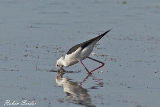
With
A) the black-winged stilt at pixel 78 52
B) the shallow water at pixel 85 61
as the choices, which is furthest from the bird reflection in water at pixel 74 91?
the black-winged stilt at pixel 78 52

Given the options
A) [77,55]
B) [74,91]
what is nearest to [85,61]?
[77,55]

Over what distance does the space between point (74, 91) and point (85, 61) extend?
3.37 meters

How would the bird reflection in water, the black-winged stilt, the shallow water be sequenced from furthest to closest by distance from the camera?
the black-winged stilt
the shallow water
the bird reflection in water

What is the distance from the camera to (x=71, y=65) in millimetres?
12508

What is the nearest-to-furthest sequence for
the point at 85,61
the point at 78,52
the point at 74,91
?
the point at 74,91 → the point at 78,52 → the point at 85,61

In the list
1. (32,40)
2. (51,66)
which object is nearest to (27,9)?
(32,40)

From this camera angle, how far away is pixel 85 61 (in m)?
13.5

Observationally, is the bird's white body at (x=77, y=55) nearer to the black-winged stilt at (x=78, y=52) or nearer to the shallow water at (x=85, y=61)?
the black-winged stilt at (x=78, y=52)

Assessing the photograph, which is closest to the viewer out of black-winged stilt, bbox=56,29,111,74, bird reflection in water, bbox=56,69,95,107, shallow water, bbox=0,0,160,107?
bird reflection in water, bbox=56,69,95,107

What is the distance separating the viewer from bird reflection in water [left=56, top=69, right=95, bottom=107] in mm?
9262

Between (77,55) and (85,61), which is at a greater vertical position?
(77,55)

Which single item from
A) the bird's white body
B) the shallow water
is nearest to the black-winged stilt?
the bird's white body

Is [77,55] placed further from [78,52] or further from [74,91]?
[74,91]

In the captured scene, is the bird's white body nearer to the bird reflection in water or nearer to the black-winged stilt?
the black-winged stilt
